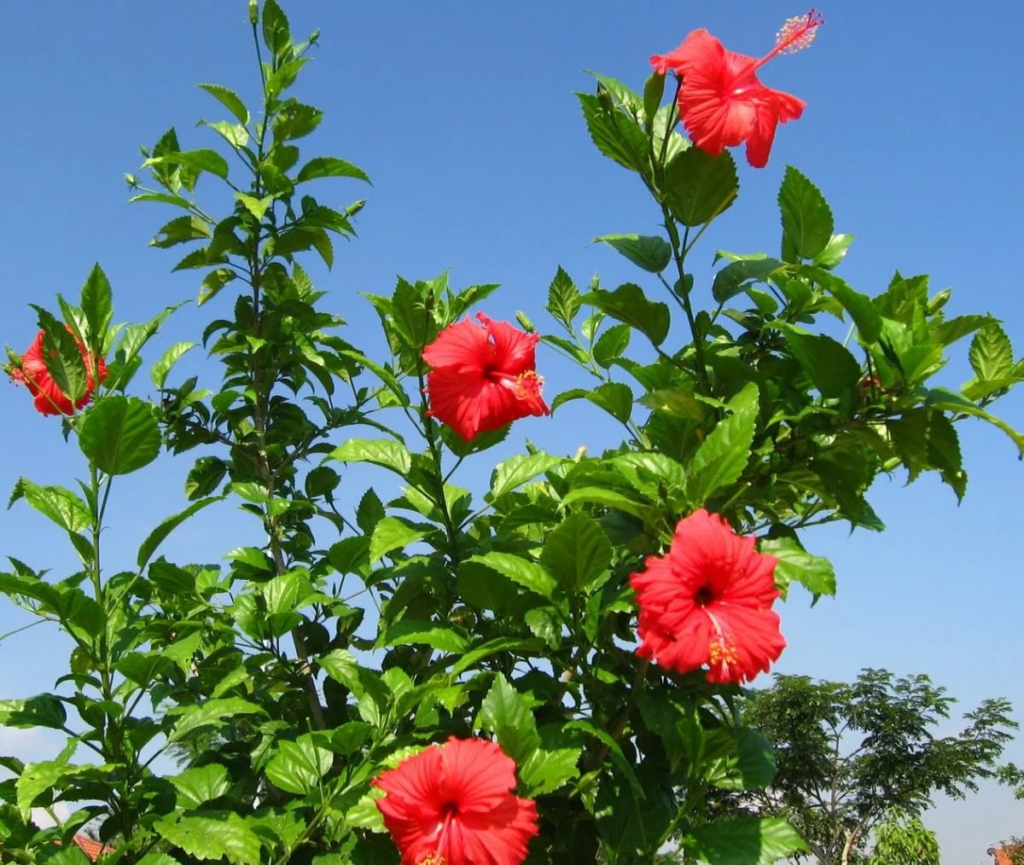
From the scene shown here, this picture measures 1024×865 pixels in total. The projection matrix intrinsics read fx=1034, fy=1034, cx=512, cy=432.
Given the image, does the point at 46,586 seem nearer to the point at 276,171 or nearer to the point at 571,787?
the point at 571,787

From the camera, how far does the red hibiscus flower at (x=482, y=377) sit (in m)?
1.72

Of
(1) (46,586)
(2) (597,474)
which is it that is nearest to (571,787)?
(2) (597,474)

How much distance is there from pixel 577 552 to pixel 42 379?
4.56 feet

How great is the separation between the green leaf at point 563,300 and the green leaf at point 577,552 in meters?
0.68

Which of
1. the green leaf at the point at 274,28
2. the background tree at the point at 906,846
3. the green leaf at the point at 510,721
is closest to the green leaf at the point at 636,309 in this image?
the green leaf at the point at 510,721

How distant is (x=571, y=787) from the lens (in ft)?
5.48

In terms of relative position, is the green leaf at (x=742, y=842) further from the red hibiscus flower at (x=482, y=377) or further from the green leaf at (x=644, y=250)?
the green leaf at (x=644, y=250)

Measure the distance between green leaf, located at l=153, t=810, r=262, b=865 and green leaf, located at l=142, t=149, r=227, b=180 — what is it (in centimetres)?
149

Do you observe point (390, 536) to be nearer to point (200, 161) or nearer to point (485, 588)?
point (485, 588)

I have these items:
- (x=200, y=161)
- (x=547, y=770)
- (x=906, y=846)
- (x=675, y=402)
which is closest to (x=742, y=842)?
(x=547, y=770)

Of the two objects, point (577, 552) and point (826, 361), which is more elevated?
point (826, 361)

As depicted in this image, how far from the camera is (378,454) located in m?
1.95

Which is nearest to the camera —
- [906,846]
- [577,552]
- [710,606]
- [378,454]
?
[710,606]

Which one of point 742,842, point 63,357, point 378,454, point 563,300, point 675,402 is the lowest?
point 742,842
